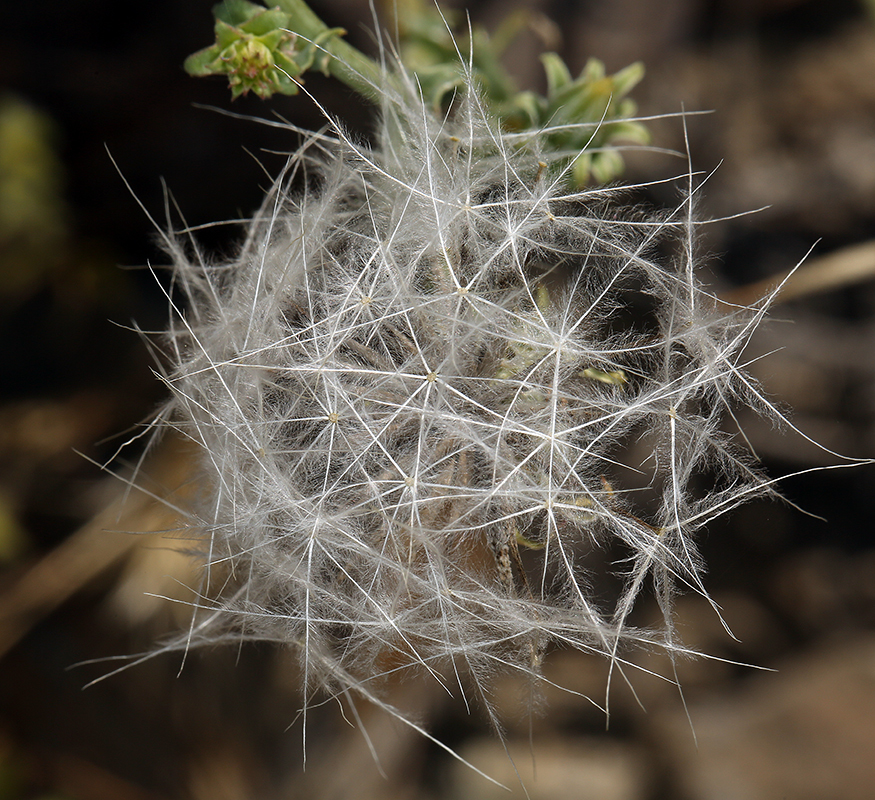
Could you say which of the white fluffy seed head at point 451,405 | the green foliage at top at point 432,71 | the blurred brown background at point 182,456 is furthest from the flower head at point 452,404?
the blurred brown background at point 182,456

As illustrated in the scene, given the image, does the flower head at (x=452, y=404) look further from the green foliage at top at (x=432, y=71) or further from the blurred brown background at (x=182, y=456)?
the blurred brown background at (x=182, y=456)

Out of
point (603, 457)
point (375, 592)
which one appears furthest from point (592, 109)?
point (375, 592)

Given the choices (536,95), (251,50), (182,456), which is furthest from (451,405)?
(182,456)

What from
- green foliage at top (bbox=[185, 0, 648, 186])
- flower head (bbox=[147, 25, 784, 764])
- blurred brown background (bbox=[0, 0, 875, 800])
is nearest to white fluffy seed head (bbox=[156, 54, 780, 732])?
flower head (bbox=[147, 25, 784, 764])

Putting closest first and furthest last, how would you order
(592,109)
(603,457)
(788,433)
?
(603,457) → (592,109) → (788,433)

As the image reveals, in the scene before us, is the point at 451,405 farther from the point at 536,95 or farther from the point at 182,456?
the point at 182,456

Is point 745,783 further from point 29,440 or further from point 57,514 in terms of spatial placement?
point 29,440
